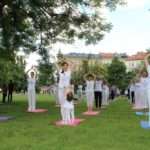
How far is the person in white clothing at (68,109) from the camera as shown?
19.2 metres

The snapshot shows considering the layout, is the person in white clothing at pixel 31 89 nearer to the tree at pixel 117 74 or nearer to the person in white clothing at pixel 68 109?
the person in white clothing at pixel 68 109

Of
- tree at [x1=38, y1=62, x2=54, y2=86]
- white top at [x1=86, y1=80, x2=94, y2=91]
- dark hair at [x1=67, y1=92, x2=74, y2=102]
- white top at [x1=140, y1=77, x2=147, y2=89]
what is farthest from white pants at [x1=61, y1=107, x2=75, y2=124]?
tree at [x1=38, y1=62, x2=54, y2=86]

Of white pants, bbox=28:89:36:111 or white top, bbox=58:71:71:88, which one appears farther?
white pants, bbox=28:89:36:111

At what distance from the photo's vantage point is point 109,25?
117 feet

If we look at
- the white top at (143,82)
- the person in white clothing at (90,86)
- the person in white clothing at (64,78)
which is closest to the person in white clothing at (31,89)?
the person in white clothing at (90,86)

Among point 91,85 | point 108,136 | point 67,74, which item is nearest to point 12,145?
point 108,136

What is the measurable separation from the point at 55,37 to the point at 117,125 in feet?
59.8

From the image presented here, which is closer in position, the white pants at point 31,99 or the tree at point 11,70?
the white pants at point 31,99

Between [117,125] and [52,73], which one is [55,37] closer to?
[52,73]

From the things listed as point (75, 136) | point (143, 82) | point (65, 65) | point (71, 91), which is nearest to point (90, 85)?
point (143, 82)

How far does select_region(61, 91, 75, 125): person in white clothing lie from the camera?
63.2ft

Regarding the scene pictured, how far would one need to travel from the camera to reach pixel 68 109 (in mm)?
19516

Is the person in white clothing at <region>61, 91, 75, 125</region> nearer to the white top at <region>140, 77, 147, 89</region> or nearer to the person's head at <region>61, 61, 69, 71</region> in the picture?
the person's head at <region>61, 61, 69, 71</region>

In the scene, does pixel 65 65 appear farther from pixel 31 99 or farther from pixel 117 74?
pixel 117 74
